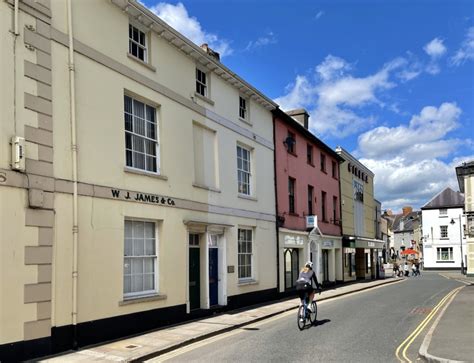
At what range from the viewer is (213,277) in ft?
52.5

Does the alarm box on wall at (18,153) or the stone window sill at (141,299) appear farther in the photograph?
the stone window sill at (141,299)

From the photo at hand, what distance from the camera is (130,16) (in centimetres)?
1262

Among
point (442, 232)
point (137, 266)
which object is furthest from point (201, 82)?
point (442, 232)

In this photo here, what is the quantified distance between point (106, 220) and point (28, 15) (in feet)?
15.0

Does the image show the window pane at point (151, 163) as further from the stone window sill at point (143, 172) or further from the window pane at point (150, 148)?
the stone window sill at point (143, 172)

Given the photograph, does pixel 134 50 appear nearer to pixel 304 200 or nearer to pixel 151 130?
pixel 151 130

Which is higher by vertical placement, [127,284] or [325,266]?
[127,284]

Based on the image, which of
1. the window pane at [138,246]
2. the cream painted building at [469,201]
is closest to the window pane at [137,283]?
the window pane at [138,246]

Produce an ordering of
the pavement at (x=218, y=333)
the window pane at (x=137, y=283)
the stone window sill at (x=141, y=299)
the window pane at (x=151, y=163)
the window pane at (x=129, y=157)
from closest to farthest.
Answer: the pavement at (x=218, y=333) → the stone window sill at (x=141, y=299) → the window pane at (x=137, y=283) → the window pane at (x=129, y=157) → the window pane at (x=151, y=163)

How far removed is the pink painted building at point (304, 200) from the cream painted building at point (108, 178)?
477 cm

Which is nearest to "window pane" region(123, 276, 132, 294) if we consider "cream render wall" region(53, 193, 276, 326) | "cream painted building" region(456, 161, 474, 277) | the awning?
"cream render wall" region(53, 193, 276, 326)

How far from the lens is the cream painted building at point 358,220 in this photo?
33.3m

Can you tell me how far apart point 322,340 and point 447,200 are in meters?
61.7

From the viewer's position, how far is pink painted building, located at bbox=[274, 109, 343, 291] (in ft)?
72.3
